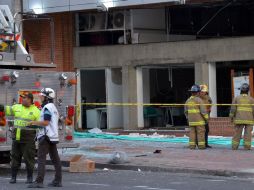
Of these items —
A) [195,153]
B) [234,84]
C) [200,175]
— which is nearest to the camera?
[200,175]

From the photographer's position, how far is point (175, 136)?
77.4 ft

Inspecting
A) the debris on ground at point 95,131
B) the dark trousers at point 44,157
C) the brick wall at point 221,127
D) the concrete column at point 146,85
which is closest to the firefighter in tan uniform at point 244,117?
the brick wall at point 221,127

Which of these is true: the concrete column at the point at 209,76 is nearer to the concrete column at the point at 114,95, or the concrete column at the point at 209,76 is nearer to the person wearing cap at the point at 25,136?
the concrete column at the point at 114,95

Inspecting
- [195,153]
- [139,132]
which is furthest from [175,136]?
[195,153]

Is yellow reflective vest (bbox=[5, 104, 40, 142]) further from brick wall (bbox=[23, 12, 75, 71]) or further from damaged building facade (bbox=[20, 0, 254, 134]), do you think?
brick wall (bbox=[23, 12, 75, 71])

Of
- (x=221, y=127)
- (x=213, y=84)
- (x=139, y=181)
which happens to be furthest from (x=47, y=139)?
(x=213, y=84)

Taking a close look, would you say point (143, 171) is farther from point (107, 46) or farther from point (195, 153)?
point (107, 46)

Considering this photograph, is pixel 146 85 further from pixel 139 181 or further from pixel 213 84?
pixel 139 181

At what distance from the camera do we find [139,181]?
14062mm

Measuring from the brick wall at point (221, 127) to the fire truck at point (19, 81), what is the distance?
715 centimetres

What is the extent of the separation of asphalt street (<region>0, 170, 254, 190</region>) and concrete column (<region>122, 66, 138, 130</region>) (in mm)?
9200

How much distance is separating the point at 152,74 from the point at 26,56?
35.7 feet

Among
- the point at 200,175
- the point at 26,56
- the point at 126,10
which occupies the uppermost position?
the point at 126,10

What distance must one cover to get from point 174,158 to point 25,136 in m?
4.89
